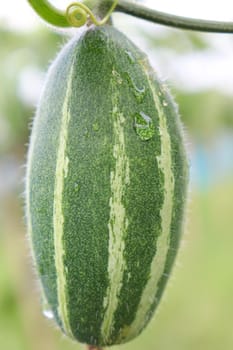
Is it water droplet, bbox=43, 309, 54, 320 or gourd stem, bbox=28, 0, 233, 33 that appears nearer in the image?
gourd stem, bbox=28, 0, 233, 33

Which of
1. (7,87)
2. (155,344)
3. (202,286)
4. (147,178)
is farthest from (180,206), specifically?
(202,286)

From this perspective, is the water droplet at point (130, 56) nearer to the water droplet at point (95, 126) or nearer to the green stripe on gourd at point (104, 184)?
the green stripe on gourd at point (104, 184)

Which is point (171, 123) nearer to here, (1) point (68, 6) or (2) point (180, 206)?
(2) point (180, 206)

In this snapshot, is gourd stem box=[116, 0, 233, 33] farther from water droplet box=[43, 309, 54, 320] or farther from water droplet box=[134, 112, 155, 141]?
water droplet box=[43, 309, 54, 320]

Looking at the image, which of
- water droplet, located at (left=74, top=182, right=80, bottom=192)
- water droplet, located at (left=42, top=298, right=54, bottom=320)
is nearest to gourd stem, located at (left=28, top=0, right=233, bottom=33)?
water droplet, located at (left=74, top=182, right=80, bottom=192)

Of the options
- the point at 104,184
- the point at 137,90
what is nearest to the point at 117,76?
the point at 137,90

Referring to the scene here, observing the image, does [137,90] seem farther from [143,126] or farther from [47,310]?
[47,310]

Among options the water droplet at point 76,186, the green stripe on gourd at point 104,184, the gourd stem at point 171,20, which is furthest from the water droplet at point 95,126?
the gourd stem at point 171,20
